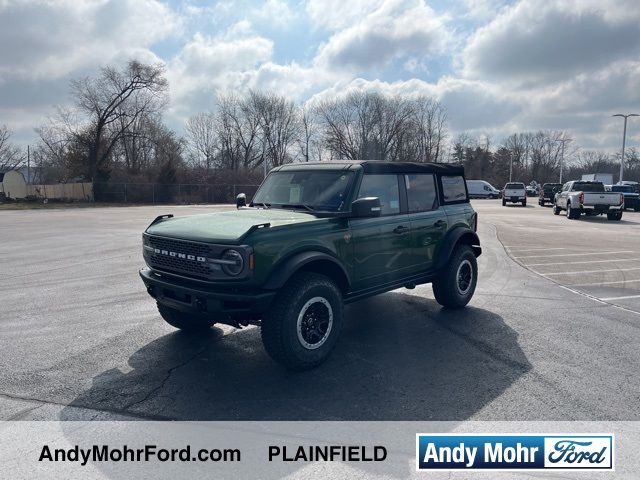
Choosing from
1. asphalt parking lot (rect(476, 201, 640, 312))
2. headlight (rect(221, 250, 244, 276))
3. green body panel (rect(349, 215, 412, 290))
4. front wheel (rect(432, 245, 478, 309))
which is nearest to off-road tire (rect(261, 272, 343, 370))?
headlight (rect(221, 250, 244, 276))

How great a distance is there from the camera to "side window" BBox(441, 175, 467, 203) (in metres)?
6.82

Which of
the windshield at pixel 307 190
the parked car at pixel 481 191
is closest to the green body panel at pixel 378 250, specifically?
the windshield at pixel 307 190

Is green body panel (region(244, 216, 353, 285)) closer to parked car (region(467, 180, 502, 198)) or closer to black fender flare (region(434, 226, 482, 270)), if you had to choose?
black fender flare (region(434, 226, 482, 270))

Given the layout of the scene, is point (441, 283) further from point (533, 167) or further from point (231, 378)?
point (533, 167)

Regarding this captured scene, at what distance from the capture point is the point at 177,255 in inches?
177

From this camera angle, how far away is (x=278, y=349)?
4.23m

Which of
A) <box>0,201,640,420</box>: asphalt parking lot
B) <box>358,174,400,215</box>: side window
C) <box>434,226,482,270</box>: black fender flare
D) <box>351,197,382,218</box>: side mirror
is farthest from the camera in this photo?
<box>434,226,482,270</box>: black fender flare

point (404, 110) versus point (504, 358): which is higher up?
point (404, 110)

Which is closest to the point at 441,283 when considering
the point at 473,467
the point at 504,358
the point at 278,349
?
the point at 504,358

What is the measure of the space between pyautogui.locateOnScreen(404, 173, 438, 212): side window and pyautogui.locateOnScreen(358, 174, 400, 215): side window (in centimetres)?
28

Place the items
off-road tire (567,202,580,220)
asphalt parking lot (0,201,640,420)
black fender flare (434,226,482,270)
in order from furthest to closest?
off-road tire (567,202,580,220)
black fender flare (434,226,482,270)
asphalt parking lot (0,201,640,420)

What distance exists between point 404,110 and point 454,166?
206 ft

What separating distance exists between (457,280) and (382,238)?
1909mm

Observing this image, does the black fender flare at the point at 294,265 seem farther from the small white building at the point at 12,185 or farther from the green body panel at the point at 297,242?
the small white building at the point at 12,185
